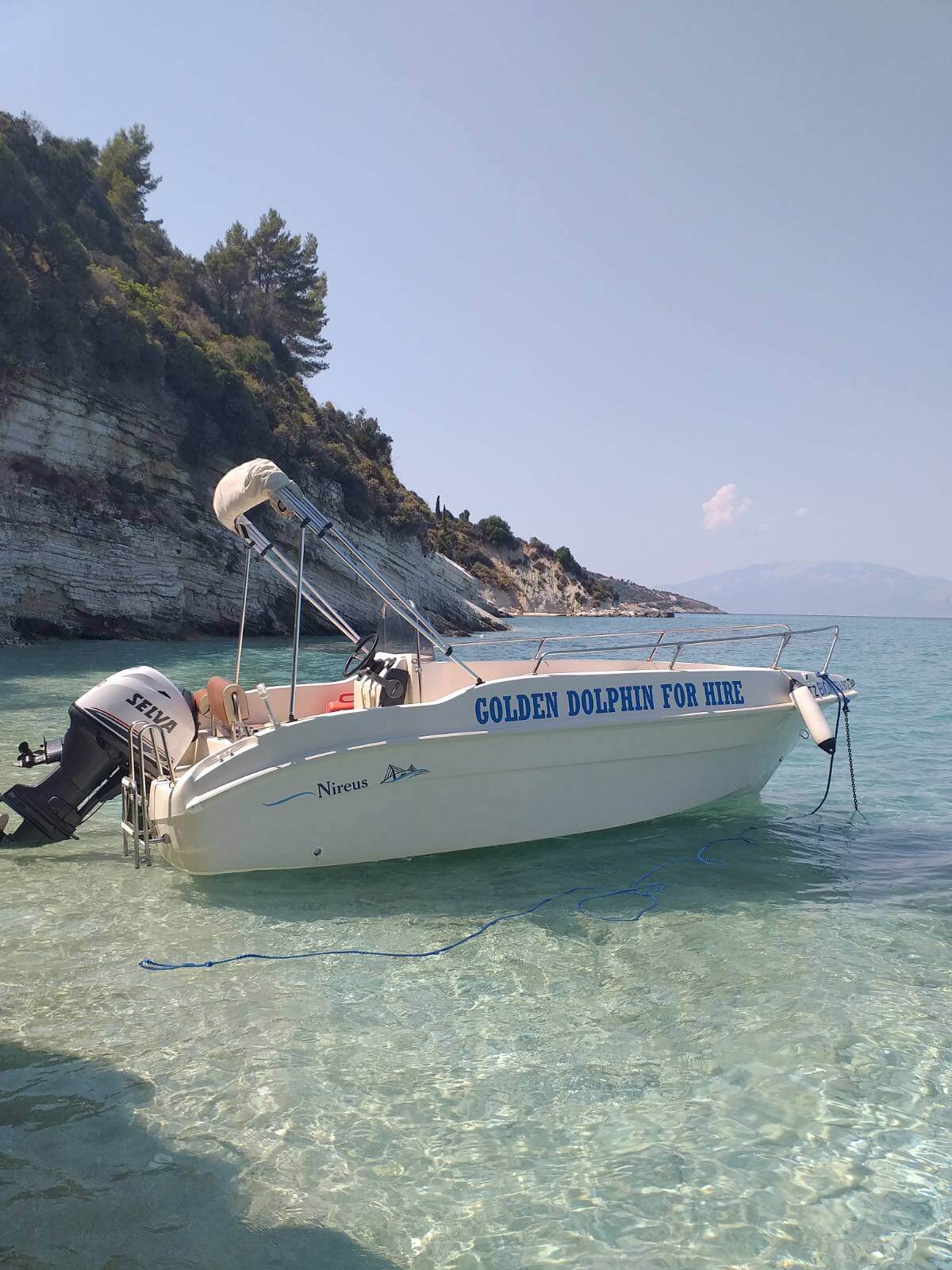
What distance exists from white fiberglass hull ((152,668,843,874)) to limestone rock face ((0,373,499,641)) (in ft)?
86.6

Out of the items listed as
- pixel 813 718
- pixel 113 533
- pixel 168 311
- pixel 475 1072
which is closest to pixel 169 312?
pixel 168 311

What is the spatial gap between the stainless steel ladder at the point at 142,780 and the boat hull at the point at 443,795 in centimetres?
13

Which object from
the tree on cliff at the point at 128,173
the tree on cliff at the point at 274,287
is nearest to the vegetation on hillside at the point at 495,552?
the tree on cliff at the point at 274,287

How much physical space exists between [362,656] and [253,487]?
206 centimetres

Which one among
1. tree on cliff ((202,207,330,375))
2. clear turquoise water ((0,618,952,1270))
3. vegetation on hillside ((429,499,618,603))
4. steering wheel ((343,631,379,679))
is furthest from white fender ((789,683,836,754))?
vegetation on hillside ((429,499,618,603))

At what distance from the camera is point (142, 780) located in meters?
6.65

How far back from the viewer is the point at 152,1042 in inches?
169

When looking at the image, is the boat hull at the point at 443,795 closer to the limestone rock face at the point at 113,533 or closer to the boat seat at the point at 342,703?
the boat seat at the point at 342,703

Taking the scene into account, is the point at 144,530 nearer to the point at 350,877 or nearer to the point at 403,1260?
the point at 350,877

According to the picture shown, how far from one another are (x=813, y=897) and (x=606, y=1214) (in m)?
3.94

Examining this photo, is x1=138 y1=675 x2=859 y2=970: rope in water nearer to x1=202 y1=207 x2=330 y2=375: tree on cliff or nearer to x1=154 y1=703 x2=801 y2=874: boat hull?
x1=154 y1=703 x2=801 y2=874: boat hull

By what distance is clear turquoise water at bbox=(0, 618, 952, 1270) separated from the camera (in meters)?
3.14

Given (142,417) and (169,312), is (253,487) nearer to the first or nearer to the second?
(142,417)

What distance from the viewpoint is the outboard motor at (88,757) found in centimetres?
662
